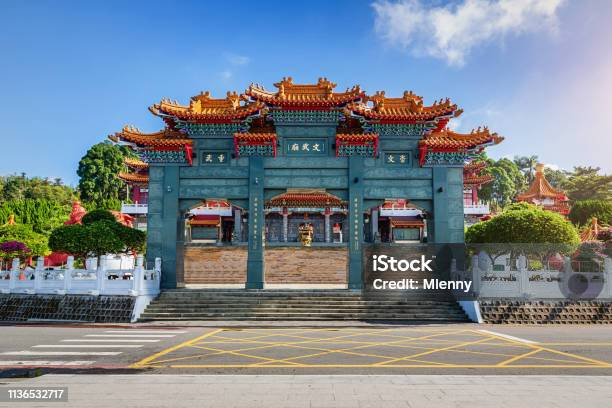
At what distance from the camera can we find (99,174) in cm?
5512

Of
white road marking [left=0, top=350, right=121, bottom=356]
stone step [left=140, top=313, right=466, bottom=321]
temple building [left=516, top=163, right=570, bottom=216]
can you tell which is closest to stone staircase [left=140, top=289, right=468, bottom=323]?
stone step [left=140, top=313, right=466, bottom=321]

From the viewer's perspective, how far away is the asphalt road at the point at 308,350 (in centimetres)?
759

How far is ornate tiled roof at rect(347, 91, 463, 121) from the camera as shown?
56.6 ft

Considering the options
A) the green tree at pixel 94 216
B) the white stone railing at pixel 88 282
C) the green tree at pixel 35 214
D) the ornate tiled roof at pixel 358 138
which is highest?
the ornate tiled roof at pixel 358 138

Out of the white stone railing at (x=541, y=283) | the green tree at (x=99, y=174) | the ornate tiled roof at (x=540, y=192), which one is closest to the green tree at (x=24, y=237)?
the white stone railing at (x=541, y=283)

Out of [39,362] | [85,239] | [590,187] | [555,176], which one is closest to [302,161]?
[85,239]

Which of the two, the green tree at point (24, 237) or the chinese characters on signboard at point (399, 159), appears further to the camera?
the green tree at point (24, 237)

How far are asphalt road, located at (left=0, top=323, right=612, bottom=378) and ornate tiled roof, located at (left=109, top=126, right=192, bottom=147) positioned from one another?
7201 mm

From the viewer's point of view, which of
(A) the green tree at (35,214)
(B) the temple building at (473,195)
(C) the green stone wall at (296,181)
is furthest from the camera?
(A) the green tree at (35,214)

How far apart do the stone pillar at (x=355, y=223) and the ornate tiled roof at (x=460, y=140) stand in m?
2.80

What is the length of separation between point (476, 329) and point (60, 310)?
1432 cm

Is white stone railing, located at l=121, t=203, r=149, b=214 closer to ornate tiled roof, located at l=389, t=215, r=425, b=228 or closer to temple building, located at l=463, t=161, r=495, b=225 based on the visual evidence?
ornate tiled roof, located at l=389, t=215, r=425, b=228

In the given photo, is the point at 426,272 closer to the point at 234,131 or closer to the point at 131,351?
the point at 234,131

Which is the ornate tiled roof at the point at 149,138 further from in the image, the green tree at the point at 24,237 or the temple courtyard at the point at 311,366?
the green tree at the point at 24,237
